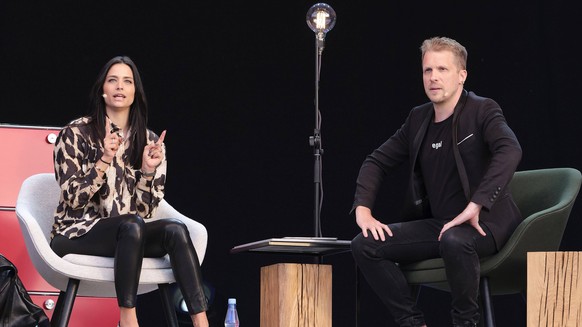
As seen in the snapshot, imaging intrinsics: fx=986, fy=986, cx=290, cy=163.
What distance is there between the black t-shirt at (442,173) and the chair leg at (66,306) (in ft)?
4.70

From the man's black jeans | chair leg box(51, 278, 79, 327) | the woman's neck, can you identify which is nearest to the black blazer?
the man's black jeans

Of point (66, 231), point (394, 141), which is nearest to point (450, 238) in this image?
point (394, 141)

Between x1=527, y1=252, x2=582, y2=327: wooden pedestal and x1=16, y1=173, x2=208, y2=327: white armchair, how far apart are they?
53.3 inches

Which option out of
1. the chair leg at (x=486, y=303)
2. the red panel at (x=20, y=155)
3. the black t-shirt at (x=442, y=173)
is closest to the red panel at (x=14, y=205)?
the red panel at (x=20, y=155)

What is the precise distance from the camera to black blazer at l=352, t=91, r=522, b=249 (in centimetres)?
363

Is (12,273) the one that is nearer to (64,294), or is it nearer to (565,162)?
(64,294)

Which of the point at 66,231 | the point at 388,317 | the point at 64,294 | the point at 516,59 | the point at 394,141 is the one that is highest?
the point at 516,59

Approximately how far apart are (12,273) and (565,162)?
9.94ft

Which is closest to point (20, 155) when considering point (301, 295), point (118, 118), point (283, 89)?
point (118, 118)

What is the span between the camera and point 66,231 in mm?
3883

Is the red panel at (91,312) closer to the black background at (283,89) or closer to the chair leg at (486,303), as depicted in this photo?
the black background at (283,89)

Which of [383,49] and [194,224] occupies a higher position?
[383,49]

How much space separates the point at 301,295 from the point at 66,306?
91cm

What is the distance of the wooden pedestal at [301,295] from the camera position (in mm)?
3887
